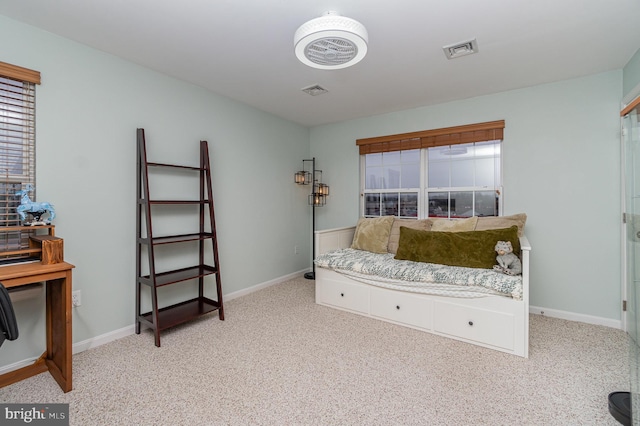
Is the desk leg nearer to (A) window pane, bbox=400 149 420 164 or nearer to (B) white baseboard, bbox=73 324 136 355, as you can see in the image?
(B) white baseboard, bbox=73 324 136 355

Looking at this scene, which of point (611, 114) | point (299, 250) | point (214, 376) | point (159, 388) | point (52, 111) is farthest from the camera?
Answer: point (299, 250)

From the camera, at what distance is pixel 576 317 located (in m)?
2.82

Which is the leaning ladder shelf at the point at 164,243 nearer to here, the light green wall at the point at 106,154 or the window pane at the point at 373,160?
the light green wall at the point at 106,154

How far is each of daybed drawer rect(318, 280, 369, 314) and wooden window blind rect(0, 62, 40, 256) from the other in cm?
243

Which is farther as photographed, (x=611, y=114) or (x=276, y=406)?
(x=611, y=114)

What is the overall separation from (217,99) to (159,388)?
2680 millimetres

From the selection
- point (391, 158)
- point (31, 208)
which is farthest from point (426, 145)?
point (31, 208)

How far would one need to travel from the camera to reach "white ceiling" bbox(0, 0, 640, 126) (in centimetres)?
181

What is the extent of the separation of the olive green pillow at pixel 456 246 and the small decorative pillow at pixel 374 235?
0.37 m

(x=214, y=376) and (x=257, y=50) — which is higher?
(x=257, y=50)

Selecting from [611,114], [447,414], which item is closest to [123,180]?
[447,414]

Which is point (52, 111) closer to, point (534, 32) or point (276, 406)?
point (276, 406)

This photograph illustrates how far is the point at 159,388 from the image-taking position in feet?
5.95

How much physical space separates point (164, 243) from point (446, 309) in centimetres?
236
